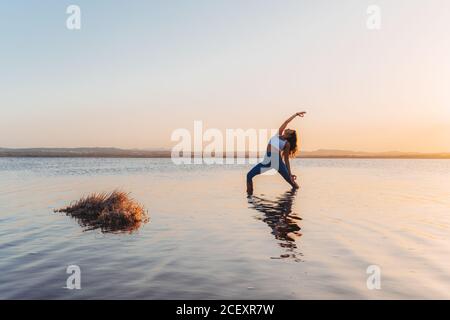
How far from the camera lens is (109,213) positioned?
14.8 metres

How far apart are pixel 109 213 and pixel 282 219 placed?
19.6ft

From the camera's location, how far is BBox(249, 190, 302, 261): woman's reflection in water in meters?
10.6

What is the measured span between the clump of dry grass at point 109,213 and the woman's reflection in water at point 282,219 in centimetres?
432

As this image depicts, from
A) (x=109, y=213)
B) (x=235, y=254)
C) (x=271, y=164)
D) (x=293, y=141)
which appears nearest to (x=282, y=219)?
(x=235, y=254)

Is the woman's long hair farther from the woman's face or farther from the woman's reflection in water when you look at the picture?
the woman's reflection in water

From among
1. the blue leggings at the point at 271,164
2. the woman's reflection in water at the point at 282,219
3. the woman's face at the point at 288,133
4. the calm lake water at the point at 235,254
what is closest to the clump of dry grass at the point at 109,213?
the calm lake water at the point at 235,254

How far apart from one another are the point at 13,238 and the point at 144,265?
510 cm

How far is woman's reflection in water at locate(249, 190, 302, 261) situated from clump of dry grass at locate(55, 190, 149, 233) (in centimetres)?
432

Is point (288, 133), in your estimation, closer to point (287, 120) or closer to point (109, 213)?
point (287, 120)

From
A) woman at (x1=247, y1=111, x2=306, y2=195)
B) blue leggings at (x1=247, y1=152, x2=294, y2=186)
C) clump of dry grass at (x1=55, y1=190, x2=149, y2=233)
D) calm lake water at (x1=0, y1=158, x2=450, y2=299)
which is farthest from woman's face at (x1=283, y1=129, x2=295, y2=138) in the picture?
clump of dry grass at (x1=55, y1=190, x2=149, y2=233)

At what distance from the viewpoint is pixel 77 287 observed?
7242 millimetres

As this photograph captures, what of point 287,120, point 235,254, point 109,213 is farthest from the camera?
point 287,120
